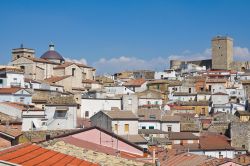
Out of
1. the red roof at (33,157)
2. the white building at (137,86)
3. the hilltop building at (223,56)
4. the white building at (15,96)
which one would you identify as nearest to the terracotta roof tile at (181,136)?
the white building at (15,96)

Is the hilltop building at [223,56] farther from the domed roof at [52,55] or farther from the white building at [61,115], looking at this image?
the white building at [61,115]

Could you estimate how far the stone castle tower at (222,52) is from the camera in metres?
107

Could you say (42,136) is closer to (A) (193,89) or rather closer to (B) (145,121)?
(B) (145,121)

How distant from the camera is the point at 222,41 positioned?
108750 millimetres

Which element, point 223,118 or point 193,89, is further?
point 193,89

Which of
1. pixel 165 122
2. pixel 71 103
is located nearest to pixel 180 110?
pixel 165 122

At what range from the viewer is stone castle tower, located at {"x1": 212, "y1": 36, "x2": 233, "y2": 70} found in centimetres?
10725

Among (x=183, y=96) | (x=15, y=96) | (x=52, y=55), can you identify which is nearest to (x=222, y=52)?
(x=183, y=96)

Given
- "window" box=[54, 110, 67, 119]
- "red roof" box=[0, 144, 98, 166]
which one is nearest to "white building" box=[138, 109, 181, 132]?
"window" box=[54, 110, 67, 119]

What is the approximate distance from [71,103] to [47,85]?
18.6m

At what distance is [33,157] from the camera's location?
8.97 metres

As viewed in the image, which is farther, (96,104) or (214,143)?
(96,104)

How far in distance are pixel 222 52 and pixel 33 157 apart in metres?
102

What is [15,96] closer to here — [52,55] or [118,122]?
[118,122]
